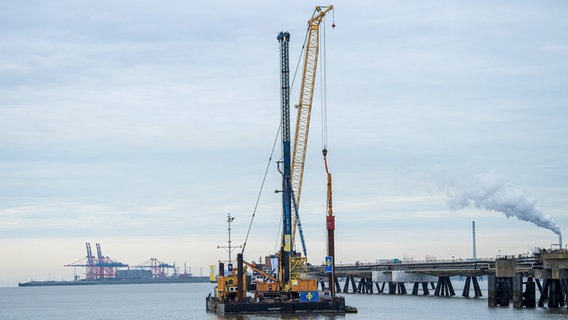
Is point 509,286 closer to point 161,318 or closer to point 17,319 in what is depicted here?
point 161,318

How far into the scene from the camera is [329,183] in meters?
134

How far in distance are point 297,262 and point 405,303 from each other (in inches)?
1441

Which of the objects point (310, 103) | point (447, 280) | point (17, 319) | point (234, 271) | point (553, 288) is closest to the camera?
point (553, 288)

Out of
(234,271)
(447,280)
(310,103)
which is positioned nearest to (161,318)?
(234,271)

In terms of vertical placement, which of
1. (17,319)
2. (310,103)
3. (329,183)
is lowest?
(17,319)

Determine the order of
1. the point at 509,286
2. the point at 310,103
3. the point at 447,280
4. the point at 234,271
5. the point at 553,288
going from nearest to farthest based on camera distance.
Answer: the point at 553,288
the point at 509,286
the point at 234,271
the point at 310,103
the point at 447,280

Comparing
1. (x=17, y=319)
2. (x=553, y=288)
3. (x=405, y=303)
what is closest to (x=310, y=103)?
(x=405, y=303)

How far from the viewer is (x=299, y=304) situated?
12131cm

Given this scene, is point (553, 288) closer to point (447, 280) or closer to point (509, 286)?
point (509, 286)

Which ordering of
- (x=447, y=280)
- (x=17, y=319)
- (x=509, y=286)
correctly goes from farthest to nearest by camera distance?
1. (x=447, y=280)
2. (x=17, y=319)
3. (x=509, y=286)

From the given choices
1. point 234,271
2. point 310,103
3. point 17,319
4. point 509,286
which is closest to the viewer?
point 509,286

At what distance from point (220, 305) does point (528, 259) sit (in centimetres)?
4183

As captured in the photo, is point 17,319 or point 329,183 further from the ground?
point 329,183

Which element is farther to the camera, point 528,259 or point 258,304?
point 528,259
